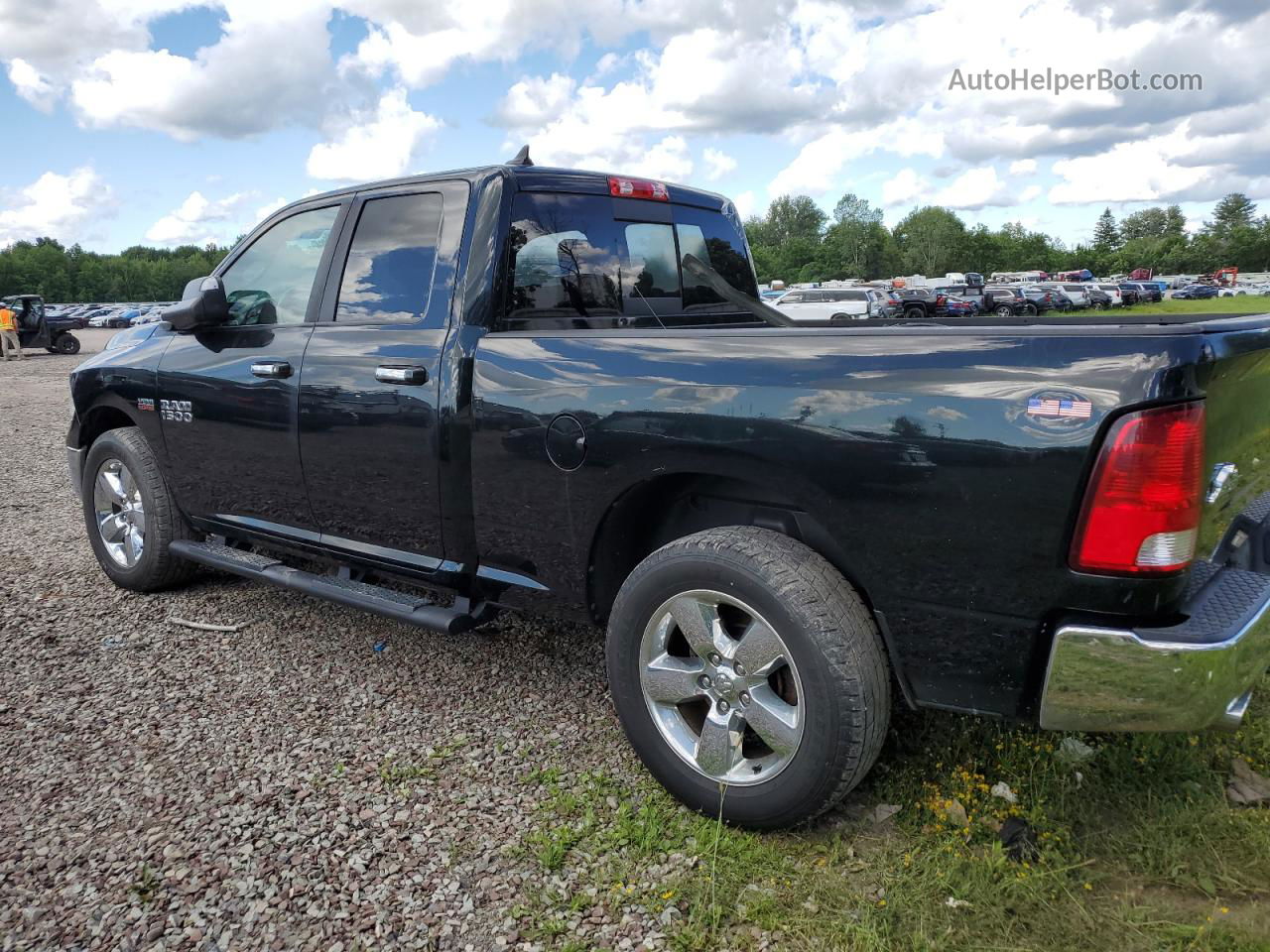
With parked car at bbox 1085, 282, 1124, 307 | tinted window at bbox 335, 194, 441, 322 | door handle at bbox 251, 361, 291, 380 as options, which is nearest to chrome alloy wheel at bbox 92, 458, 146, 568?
door handle at bbox 251, 361, 291, 380

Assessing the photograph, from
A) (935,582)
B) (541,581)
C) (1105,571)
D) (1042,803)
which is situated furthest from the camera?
(541,581)

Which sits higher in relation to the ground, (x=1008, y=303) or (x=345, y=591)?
(x=1008, y=303)

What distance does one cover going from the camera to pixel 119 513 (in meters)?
4.94

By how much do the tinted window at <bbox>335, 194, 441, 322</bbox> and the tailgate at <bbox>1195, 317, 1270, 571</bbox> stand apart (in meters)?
2.51

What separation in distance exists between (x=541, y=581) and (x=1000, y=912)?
1.66 meters

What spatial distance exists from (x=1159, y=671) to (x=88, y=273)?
131 meters

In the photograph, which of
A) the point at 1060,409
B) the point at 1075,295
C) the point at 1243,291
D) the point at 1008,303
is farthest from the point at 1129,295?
the point at 1060,409

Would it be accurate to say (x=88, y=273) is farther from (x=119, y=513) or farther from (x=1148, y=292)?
(x=119, y=513)

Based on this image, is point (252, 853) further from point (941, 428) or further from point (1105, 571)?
point (1105, 571)

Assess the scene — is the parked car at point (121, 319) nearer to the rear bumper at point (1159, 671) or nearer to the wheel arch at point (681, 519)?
the wheel arch at point (681, 519)

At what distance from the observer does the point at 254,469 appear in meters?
4.05

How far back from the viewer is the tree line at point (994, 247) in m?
119

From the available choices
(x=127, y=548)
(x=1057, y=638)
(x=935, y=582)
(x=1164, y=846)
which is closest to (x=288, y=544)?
(x=127, y=548)

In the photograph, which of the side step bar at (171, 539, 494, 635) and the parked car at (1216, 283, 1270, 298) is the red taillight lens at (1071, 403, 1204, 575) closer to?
the side step bar at (171, 539, 494, 635)
